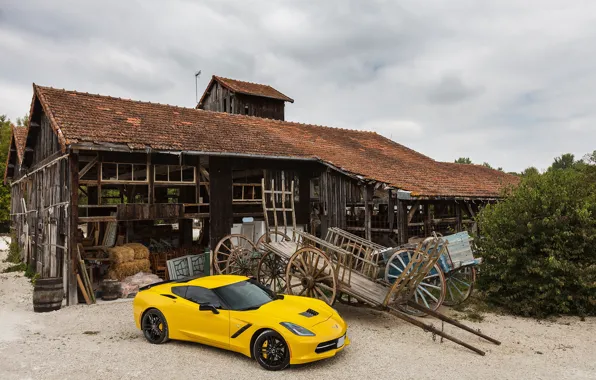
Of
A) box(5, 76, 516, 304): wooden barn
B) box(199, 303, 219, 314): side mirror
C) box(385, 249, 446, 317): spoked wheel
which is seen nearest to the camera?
box(199, 303, 219, 314): side mirror

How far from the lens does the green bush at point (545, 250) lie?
10031mm

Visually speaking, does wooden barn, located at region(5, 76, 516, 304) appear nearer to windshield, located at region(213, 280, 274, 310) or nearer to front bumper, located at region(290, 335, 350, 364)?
windshield, located at region(213, 280, 274, 310)

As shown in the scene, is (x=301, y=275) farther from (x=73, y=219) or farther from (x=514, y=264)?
(x=73, y=219)

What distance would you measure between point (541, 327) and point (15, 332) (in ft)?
37.9

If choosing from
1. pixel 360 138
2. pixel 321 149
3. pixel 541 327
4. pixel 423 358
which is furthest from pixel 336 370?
pixel 360 138

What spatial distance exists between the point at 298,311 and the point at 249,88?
63.8 ft

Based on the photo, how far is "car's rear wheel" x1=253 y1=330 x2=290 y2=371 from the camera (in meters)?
6.39

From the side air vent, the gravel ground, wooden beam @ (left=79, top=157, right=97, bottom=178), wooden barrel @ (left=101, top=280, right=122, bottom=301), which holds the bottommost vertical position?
the gravel ground

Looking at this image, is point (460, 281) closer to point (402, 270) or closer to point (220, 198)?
point (402, 270)

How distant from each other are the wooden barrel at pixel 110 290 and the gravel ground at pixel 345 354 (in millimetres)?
1792

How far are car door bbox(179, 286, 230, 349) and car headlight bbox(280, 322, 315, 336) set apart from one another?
3.68ft

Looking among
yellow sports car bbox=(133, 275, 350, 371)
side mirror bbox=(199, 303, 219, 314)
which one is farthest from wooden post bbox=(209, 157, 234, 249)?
side mirror bbox=(199, 303, 219, 314)

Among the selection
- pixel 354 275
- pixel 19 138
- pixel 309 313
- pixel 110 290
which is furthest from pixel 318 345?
pixel 19 138

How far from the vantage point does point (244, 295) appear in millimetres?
7488
